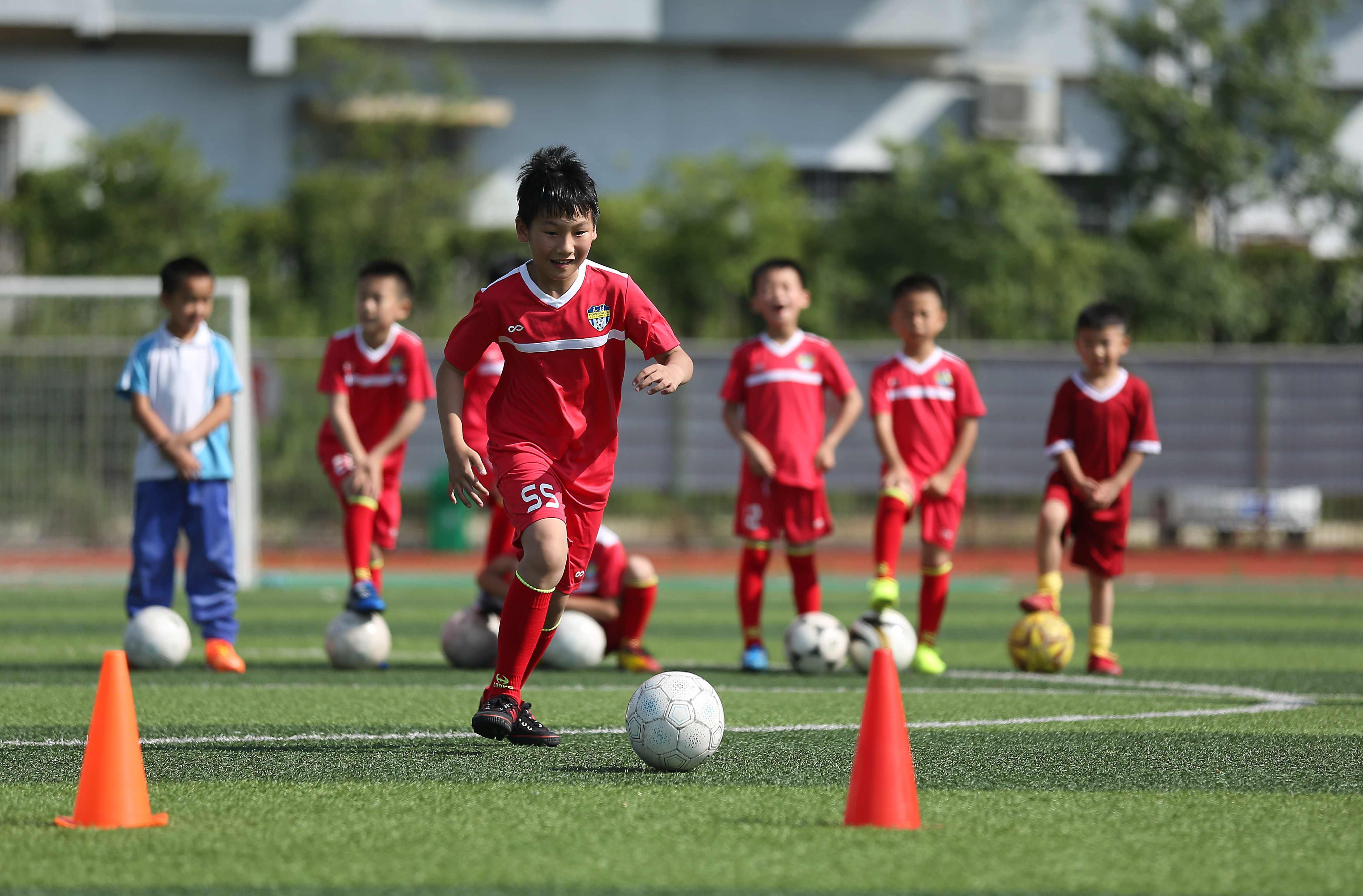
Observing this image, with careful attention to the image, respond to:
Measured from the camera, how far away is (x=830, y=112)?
3050 centimetres

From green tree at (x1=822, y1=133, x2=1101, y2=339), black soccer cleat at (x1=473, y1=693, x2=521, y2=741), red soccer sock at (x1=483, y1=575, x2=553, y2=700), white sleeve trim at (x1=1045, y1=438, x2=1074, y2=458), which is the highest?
green tree at (x1=822, y1=133, x2=1101, y2=339)

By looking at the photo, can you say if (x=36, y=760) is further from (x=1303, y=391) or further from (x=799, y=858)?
(x=1303, y=391)

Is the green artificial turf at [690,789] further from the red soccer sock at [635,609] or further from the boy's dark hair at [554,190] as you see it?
the boy's dark hair at [554,190]

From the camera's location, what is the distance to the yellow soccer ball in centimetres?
821

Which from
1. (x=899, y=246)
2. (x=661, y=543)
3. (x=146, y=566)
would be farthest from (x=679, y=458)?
(x=146, y=566)

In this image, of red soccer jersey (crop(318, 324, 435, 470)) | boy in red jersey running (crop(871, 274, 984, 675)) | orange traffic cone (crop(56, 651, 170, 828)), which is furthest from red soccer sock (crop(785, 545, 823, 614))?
orange traffic cone (crop(56, 651, 170, 828))

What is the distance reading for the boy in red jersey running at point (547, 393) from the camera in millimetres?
5383

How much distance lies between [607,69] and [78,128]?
30.8 feet

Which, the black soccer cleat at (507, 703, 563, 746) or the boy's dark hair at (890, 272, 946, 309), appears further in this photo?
the boy's dark hair at (890, 272, 946, 309)

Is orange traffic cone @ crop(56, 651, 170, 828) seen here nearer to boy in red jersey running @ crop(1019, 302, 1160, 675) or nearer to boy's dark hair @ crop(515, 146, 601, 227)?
boy's dark hair @ crop(515, 146, 601, 227)

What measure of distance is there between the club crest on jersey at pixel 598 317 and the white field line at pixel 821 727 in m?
1.44

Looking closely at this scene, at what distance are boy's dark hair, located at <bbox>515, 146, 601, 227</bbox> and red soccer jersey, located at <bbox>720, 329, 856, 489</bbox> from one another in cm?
323

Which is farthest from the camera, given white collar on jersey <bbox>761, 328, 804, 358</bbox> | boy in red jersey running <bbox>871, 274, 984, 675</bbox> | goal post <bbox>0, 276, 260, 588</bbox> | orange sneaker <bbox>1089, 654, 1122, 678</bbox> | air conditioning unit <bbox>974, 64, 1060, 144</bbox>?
air conditioning unit <bbox>974, 64, 1060, 144</bbox>

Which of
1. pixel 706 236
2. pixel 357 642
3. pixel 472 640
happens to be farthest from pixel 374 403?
pixel 706 236
